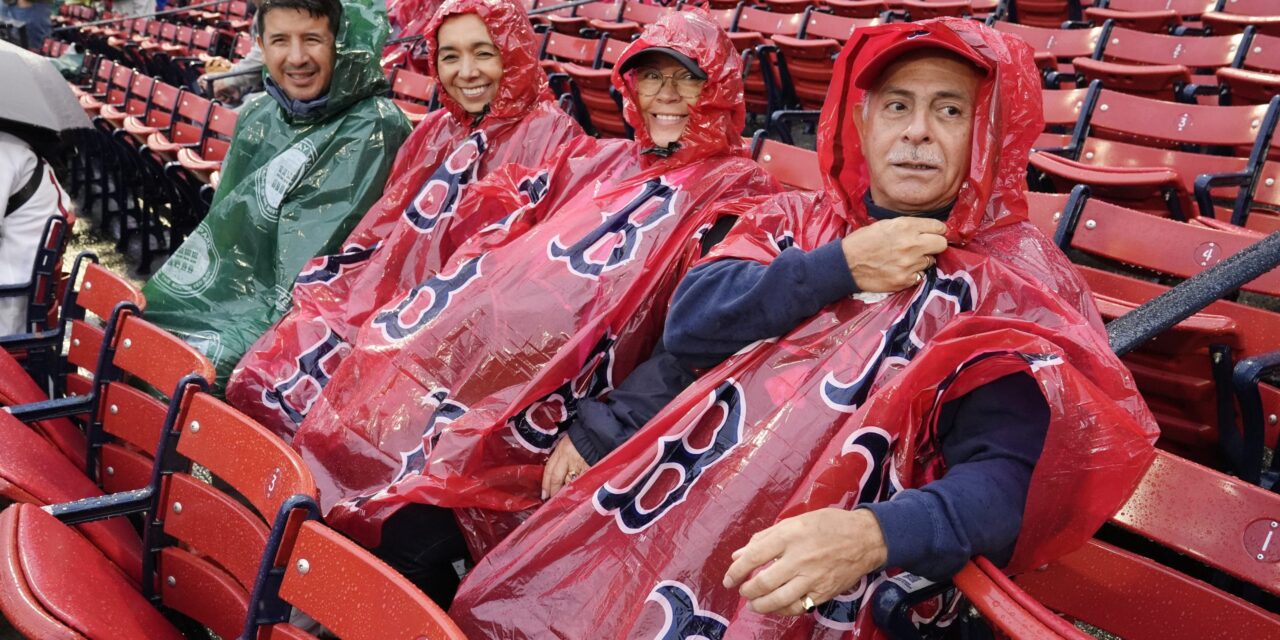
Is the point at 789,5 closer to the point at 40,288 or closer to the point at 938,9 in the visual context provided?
the point at 938,9

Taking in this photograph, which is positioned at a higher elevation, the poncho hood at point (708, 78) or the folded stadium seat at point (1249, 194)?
the poncho hood at point (708, 78)

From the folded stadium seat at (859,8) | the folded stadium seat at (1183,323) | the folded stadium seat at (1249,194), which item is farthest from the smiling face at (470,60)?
the folded stadium seat at (859,8)

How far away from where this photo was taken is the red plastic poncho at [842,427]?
1184 mm

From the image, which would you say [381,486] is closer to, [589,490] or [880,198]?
[589,490]

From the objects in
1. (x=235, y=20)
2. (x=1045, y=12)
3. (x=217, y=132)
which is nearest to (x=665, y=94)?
(x=217, y=132)

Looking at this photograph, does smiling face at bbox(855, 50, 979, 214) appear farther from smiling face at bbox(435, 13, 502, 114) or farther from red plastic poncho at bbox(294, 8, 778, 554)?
smiling face at bbox(435, 13, 502, 114)

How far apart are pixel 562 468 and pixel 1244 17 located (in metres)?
4.76

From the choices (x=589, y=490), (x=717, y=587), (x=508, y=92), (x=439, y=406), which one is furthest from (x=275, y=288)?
(x=717, y=587)

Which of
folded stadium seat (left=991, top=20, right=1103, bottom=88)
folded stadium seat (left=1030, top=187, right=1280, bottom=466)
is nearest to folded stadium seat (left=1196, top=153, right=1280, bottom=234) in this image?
folded stadium seat (left=1030, top=187, right=1280, bottom=466)

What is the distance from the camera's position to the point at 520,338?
6.40ft

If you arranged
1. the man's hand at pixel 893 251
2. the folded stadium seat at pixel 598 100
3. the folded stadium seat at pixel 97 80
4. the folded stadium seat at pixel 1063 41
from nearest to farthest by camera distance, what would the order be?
the man's hand at pixel 893 251 → the folded stadium seat at pixel 598 100 → the folded stadium seat at pixel 1063 41 → the folded stadium seat at pixel 97 80

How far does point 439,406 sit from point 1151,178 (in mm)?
2053

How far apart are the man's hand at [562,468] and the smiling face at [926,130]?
28.8 inches

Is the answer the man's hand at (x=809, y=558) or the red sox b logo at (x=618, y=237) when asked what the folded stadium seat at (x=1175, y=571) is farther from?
the red sox b logo at (x=618, y=237)
